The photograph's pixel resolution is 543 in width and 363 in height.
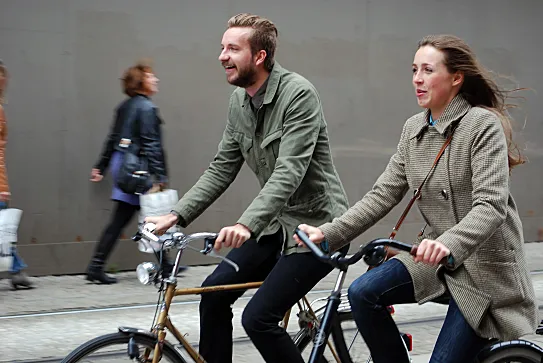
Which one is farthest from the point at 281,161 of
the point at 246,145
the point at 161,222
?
the point at 161,222

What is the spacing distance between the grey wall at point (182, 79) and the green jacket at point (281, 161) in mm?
4611

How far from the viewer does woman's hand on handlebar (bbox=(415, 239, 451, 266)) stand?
3.15 meters

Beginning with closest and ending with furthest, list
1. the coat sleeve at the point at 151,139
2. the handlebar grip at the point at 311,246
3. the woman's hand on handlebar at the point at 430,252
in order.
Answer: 1. the woman's hand on handlebar at the point at 430,252
2. the handlebar grip at the point at 311,246
3. the coat sleeve at the point at 151,139

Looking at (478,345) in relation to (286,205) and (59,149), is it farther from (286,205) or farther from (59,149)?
(59,149)

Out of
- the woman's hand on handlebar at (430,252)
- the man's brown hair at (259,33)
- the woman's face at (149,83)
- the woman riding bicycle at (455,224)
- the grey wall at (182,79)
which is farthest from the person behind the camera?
the grey wall at (182,79)

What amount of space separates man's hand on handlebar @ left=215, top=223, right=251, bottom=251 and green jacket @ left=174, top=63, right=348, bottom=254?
61mm

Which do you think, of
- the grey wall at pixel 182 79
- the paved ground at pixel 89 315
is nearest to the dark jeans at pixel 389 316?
the paved ground at pixel 89 315

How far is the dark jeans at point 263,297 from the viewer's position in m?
3.79

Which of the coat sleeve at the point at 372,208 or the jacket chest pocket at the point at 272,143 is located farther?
the jacket chest pocket at the point at 272,143

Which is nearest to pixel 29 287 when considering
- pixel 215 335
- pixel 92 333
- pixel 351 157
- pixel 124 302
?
pixel 124 302

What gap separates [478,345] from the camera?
3.51m

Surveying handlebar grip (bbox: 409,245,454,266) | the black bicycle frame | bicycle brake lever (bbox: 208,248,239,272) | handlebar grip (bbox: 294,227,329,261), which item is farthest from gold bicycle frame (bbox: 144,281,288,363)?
handlebar grip (bbox: 409,245,454,266)

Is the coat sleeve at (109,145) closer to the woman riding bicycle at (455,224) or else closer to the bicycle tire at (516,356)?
the woman riding bicycle at (455,224)

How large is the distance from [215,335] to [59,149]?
16.2 feet
